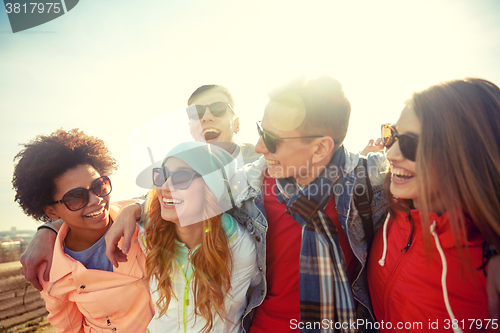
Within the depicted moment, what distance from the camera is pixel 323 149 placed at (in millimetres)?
2010

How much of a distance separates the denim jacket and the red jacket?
0.18 meters

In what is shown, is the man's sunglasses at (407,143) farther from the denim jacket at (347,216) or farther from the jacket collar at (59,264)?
the jacket collar at (59,264)

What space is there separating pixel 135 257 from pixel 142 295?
41 centimetres

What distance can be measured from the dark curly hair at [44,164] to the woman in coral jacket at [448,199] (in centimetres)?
293

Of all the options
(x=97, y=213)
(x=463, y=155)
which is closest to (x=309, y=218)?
(x=463, y=155)

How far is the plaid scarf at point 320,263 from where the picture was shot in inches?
71.6

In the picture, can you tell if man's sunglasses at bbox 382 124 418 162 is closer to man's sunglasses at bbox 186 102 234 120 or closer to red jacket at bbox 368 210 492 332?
red jacket at bbox 368 210 492 332

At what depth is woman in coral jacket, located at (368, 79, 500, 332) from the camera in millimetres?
1303

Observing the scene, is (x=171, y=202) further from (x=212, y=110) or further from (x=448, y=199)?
(x=448, y=199)

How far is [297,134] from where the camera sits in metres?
1.98

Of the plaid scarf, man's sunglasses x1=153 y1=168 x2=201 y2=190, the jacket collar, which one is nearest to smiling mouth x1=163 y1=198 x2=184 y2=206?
man's sunglasses x1=153 y1=168 x2=201 y2=190

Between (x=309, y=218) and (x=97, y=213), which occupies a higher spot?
(x=97, y=213)

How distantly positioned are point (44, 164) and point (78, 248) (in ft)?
2.95

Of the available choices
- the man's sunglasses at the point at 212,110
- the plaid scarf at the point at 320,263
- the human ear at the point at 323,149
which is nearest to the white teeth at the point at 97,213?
the man's sunglasses at the point at 212,110
